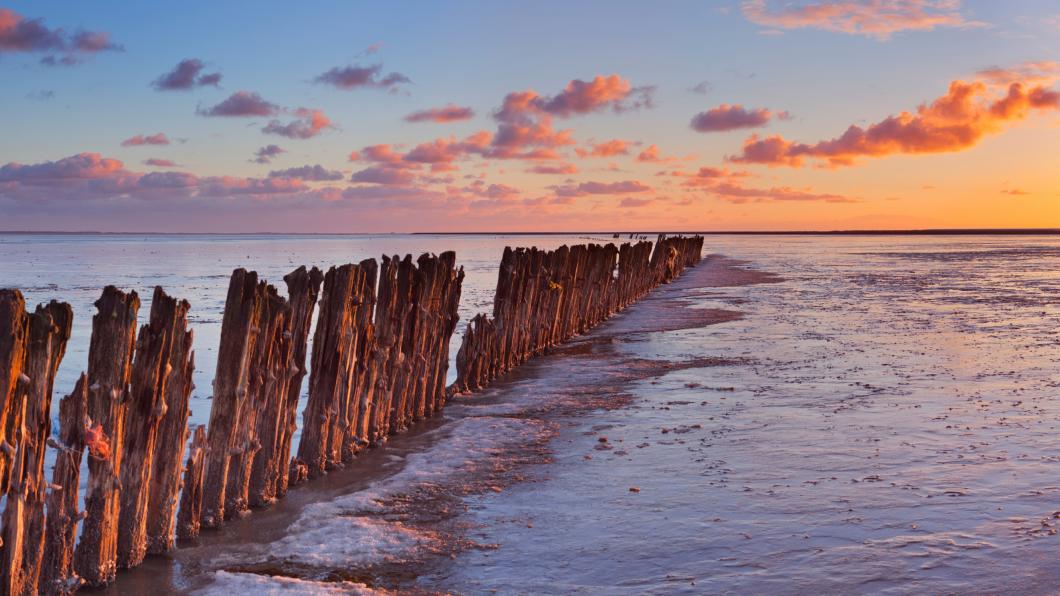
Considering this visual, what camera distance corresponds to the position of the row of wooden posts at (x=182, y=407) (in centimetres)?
471

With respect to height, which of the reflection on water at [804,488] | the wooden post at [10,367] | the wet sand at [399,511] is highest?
the wooden post at [10,367]

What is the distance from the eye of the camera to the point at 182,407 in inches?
226

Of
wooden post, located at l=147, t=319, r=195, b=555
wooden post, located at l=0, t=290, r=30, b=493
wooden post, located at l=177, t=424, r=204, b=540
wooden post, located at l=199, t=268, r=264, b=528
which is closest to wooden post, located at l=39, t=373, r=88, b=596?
wooden post, located at l=0, t=290, r=30, b=493

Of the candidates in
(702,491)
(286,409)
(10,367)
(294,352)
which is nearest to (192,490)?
(286,409)

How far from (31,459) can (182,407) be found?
1121mm

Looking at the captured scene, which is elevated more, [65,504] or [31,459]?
[31,459]

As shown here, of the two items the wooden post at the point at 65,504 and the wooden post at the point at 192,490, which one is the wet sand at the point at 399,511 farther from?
the wooden post at the point at 65,504

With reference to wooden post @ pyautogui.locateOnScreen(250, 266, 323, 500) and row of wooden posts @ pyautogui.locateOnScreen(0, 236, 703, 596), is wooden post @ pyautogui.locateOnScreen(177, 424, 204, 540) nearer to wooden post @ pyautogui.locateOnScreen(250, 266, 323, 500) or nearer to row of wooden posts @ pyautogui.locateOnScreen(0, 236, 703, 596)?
row of wooden posts @ pyautogui.locateOnScreen(0, 236, 703, 596)

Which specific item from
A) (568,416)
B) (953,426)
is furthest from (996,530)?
(568,416)

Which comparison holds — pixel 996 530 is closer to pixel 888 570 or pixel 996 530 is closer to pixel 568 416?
pixel 888 570

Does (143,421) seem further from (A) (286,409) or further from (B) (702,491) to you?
(B) (702,491)

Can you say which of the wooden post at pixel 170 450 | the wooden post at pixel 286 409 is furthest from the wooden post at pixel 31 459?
the wooden post at pixel 286 409

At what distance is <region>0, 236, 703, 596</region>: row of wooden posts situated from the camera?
471cm

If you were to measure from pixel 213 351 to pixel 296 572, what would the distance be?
33.6ft
